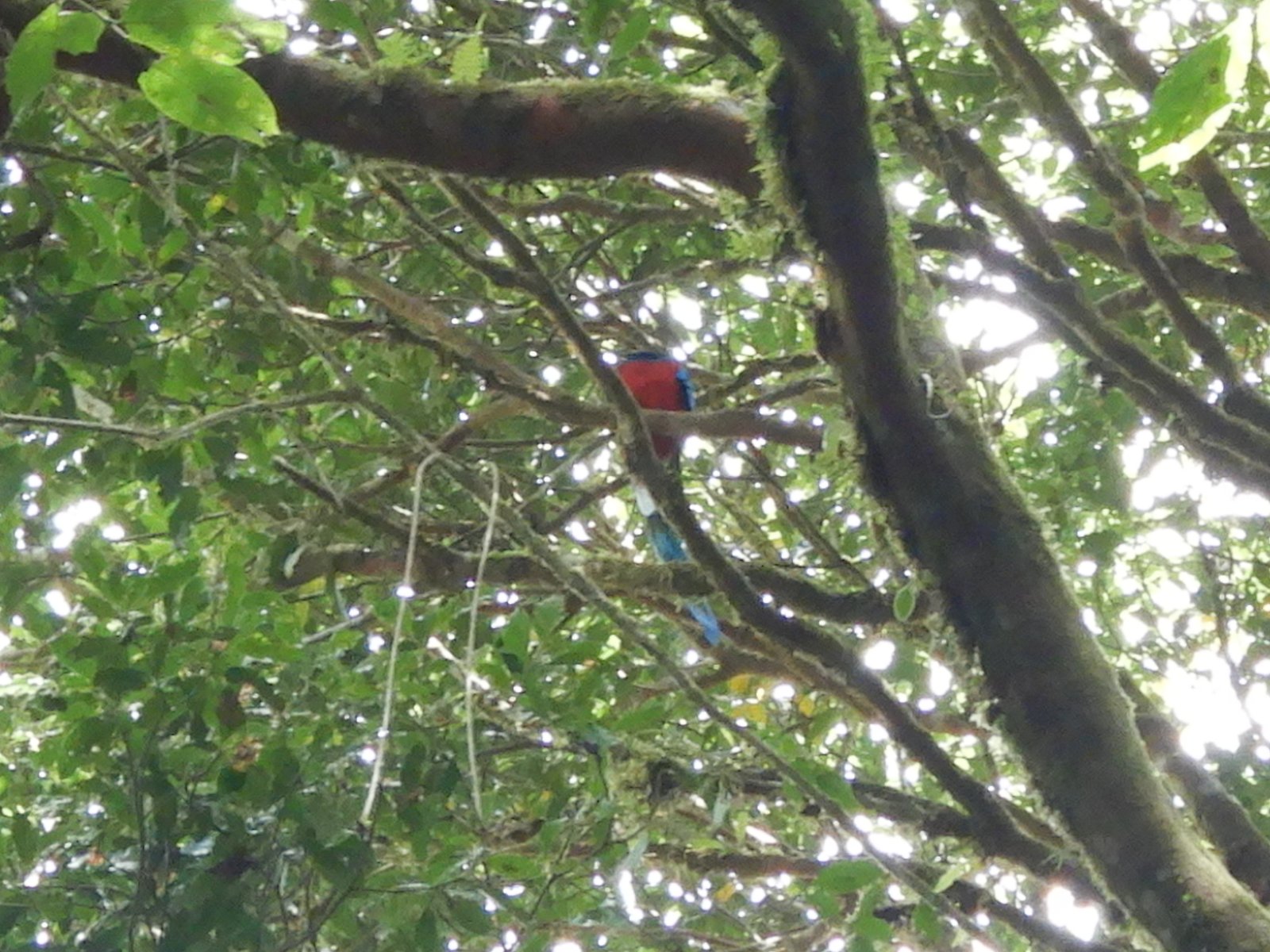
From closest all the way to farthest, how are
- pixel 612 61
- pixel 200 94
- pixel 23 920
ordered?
pixel 200 94 → pixel 23 920 → pixel 612 61

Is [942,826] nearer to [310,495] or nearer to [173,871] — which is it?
[173,871]

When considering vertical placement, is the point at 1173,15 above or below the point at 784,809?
above

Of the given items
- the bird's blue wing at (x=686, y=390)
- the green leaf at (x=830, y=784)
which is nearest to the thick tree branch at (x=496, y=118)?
the green leaf at (x=830, y=784)

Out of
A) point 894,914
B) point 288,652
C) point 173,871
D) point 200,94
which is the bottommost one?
point 894,914

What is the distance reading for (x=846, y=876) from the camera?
209cm

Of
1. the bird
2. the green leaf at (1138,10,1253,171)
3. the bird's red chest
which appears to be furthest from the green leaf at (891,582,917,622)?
the bird's red chest

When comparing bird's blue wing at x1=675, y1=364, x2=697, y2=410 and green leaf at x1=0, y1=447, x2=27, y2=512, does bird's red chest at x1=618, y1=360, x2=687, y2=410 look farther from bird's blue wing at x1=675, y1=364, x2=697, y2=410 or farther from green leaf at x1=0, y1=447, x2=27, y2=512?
green leaf at x1=0, y1=447, x2=27, y2=512

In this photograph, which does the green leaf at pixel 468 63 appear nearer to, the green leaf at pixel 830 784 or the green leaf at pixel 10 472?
the green leaf at pixel 10 472

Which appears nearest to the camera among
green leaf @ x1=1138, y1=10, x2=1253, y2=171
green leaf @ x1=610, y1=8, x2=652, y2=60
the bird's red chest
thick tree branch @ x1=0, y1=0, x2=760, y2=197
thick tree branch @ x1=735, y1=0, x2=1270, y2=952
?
green leaf @ x1=1138, y1=10, x2=1253, y2=171

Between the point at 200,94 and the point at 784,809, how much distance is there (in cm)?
265

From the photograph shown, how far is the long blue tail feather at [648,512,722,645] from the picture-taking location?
3078mm

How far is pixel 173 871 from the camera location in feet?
7.23

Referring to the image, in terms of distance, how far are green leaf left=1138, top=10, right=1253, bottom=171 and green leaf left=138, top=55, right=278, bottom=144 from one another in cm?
76

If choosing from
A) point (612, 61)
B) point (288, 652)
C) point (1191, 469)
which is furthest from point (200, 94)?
point (1191, 469)
